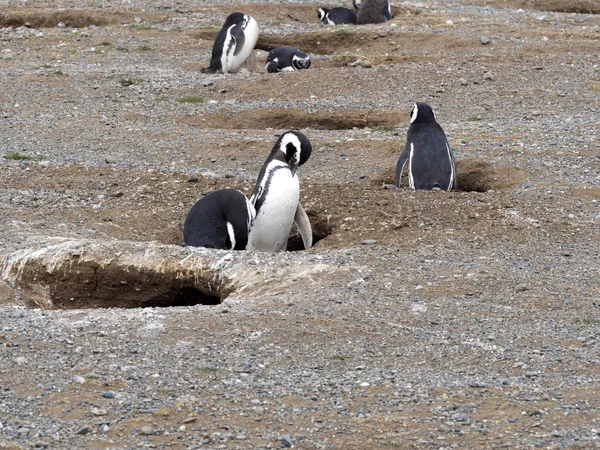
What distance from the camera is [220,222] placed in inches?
245

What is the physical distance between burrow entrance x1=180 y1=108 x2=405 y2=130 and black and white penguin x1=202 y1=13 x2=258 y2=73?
1.69 metres

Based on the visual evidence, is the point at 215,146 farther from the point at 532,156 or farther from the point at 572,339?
the point at 572,339

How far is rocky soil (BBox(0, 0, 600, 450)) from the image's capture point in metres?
3.84

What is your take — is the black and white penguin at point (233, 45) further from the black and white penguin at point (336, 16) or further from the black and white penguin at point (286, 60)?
the black and white penguin at point (336, 16)

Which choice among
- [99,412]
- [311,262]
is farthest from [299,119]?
[99,412]

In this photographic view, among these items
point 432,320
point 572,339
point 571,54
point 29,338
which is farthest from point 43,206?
point 571,54

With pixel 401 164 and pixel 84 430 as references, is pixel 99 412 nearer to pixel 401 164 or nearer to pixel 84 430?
pixel 84 430

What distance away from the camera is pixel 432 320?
472 cm

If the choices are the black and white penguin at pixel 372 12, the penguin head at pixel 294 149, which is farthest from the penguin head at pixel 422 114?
the black and white penguin at pixel 372 12

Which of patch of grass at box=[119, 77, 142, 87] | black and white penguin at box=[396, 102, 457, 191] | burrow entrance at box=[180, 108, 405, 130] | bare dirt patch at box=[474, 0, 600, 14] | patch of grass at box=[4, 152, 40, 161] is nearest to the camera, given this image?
black and white penguin at box=[396, 102, 457, 191]

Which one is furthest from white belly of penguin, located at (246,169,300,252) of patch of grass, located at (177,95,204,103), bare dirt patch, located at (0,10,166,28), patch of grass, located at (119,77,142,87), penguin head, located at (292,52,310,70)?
bare dirt patch, located at (0,10,166,28)

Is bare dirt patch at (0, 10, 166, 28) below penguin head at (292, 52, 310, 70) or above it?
above

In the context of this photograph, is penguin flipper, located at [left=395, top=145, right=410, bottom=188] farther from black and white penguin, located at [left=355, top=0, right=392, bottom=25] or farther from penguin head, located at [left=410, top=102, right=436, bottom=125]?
black and white penguin, located at [left=355, top=0, right=392, bottom=25]

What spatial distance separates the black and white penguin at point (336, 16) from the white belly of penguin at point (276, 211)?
24.7 ft
